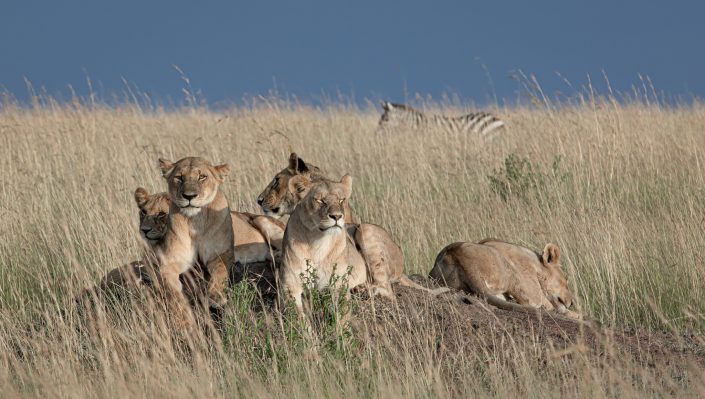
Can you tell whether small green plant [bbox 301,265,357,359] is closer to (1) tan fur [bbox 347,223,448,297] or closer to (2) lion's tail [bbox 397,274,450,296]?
(1) tan fur [bbox 347,223,448,297]

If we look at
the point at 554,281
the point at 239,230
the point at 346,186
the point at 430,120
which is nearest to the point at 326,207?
the point at 346,186

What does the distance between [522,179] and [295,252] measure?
6178 mm

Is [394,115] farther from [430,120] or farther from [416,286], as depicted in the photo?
[416,286]

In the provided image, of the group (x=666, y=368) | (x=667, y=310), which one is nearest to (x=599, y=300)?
(x=667, y=310)

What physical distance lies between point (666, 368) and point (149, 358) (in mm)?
3017

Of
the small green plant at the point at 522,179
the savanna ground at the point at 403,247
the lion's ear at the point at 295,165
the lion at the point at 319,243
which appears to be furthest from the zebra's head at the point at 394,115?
the lion at the point at 319,243

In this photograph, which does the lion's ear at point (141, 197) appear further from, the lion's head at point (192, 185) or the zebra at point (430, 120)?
the zebra at point (430, 120)

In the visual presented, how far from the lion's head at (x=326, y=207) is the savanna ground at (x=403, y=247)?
0.45 m

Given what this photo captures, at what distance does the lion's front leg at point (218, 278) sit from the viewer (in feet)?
22.4

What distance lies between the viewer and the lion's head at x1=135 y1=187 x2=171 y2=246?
24.4ft

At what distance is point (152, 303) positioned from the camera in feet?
21.9

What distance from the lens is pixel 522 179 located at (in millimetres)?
12172

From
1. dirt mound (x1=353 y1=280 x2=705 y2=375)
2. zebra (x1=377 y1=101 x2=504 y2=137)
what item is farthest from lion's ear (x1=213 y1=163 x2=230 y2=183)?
zebra (x1=377 y1=101 x2=504 y2=137)

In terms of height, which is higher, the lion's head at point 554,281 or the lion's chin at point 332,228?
the lion's chin at point 332,228
